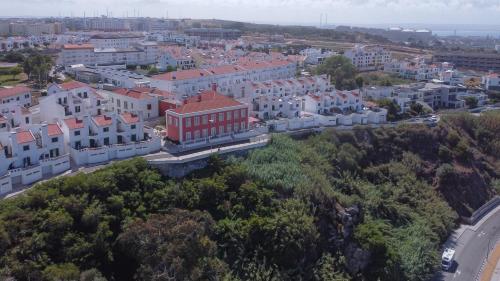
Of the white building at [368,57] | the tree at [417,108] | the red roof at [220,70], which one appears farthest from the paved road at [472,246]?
the white building at [368,57]

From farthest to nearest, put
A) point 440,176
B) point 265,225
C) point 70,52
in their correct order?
point 70,52, point 440,176, point 265,225

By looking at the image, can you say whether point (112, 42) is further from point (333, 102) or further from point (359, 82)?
point (333, 102)

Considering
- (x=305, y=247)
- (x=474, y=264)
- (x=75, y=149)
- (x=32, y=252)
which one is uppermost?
(x=75, y=149)

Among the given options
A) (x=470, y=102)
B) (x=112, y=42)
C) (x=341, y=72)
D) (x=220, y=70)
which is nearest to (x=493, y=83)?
(x=470, y=102)

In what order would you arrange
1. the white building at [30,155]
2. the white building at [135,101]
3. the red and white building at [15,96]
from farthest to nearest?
the white building at [135,101] < the red and white building at [15,96] < the white building at [30,155]

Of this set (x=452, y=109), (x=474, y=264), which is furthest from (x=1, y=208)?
(x=452, y=109)

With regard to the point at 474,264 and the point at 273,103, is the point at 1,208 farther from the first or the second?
the point at 474,264

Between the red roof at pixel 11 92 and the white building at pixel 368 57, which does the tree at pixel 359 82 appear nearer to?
the white building at pixel 368 57

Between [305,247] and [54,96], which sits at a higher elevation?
[54,96]

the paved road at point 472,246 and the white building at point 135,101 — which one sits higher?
the white building at point 135,101
